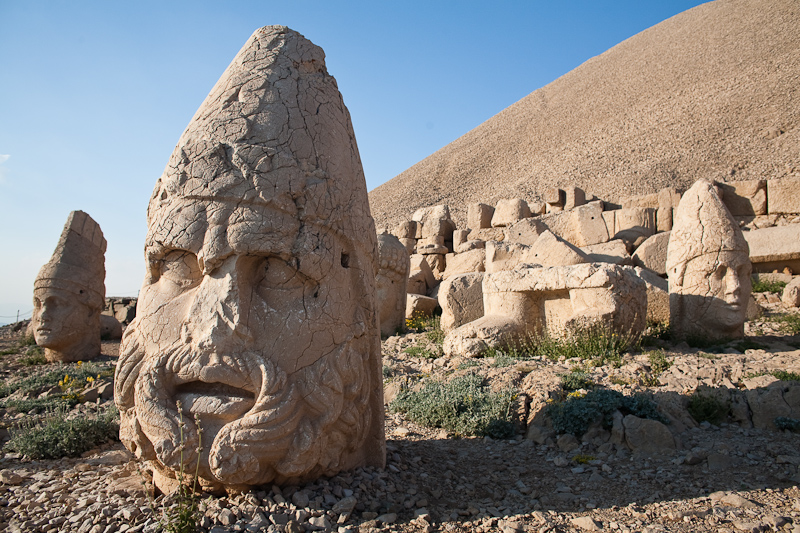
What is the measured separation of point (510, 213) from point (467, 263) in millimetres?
2828

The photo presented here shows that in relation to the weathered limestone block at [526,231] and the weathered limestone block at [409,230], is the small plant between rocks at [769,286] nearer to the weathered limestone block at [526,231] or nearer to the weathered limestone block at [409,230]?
the weathered limestone block at [526,231]

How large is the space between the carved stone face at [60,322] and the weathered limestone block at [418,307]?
5248 millimetres

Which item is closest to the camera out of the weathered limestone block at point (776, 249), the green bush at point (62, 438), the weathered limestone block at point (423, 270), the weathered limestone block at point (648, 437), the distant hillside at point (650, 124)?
the weathered limestone block at point (648, 437)

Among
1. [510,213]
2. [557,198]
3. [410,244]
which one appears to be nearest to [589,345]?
[510,213]

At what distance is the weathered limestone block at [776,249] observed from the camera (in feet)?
30.9

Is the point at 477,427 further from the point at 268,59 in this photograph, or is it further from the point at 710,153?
the point at 710,153

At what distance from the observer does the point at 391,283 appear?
8.20m

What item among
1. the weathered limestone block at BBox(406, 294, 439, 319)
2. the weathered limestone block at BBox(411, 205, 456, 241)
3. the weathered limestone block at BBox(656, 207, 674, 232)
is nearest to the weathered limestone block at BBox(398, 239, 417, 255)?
the weathered limestone block at BBox(411, 205, 456, 241)

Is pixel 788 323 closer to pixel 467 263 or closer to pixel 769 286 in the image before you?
pixel 769 286

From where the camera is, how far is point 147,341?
242 cm

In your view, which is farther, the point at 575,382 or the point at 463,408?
the point at 575,382

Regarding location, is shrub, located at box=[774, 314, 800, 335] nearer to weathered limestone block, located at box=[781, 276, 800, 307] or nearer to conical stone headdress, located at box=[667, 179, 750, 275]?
weathered limestone block, located at box=[781, 276, 800, 307]

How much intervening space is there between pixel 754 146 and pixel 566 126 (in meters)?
13.5

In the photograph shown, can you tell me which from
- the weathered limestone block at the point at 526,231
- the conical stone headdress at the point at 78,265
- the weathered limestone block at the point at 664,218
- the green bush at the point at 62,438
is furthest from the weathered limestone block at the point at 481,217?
the green bush at the point at 62,438
